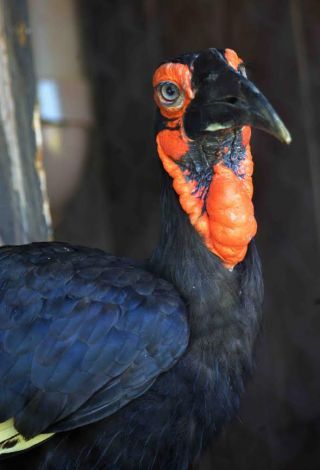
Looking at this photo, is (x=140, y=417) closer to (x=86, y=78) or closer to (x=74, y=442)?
(x=74, y=442)

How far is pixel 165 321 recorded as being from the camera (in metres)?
1.34

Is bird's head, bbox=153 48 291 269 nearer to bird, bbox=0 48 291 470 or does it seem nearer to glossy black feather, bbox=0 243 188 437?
bird, bbox=0 48 291 470

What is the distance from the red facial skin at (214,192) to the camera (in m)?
1.37

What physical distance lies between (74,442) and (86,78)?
1.58m

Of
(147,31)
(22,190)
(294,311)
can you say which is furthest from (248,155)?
(147,31)

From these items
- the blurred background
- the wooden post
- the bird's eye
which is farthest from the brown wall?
the bird's eye

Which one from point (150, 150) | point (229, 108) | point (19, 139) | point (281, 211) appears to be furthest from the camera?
point (150, 150)

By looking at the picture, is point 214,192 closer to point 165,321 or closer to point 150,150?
point 165,321

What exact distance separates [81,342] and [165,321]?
143 millimetres

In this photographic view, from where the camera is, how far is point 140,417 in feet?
4.36

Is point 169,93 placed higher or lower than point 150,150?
higher

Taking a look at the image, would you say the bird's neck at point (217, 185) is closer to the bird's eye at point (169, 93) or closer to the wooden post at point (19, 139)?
the bird's eye at point (169, 93)

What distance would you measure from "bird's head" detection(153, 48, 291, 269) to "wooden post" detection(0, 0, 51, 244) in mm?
609

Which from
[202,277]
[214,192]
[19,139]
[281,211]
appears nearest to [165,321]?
[202,277]
